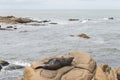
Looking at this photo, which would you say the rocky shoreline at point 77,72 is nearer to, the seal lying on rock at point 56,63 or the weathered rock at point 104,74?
the weathered rock at point 104,74

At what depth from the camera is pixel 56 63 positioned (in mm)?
17656

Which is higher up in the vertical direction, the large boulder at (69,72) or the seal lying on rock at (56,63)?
the seal lying on rock at (56,63)

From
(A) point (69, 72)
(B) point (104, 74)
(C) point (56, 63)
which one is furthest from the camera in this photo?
(C) point (56, 63)

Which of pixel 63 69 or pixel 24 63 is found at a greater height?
pixel 63 69

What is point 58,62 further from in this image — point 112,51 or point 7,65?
point 112,51

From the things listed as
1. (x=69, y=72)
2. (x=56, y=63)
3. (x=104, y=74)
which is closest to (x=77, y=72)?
(x=69, y=72)

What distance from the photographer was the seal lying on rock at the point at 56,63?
57.7 feet

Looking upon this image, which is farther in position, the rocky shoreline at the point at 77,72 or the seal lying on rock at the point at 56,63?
the seal lying on rock at the point at 56,63

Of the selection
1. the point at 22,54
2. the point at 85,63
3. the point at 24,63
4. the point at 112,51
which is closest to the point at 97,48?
the point at 112,51

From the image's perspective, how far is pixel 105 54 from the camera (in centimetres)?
3797

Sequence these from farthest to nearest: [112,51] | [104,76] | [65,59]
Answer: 1. [112,51]
2. [65,59]
3. [104,76]

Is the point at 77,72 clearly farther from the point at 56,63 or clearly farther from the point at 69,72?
the point at 56,63

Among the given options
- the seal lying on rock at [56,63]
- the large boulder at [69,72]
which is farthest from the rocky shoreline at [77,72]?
the seal lying on rock at [56,63]

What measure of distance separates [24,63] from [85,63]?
14.9m
